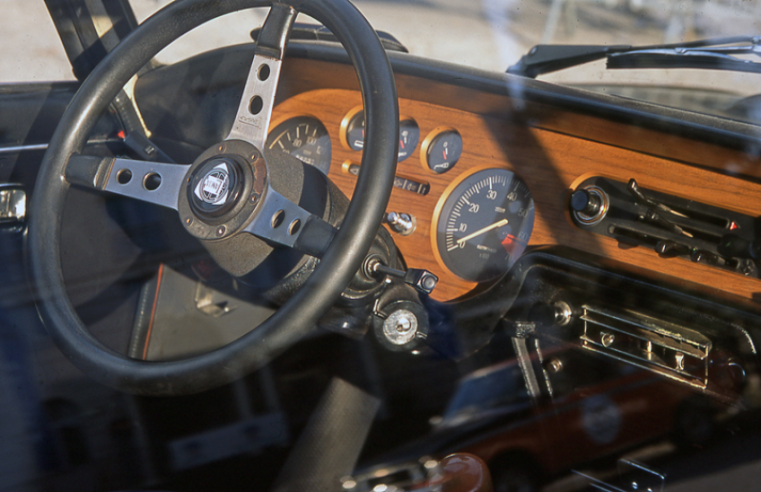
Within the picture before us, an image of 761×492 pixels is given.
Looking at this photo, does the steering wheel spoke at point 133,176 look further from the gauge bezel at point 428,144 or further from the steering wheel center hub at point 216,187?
the gauge bezel at point 428,144

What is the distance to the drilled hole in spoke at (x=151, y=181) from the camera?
1.26 metres

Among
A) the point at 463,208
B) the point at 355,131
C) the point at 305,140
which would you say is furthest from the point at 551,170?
the point at 305,140

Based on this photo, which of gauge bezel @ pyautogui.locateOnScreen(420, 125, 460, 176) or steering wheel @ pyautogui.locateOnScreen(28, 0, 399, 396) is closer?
steering wheel @ pyautogui.locateOnScreen(28, 0, 399, 396)

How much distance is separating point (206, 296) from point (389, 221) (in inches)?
25.3

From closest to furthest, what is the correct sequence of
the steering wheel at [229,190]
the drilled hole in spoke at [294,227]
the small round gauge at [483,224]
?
1. the steering wheel at [229,190]
2. the drilled hole in spoke at [294,227]
3. the small round gauge at [483,224]

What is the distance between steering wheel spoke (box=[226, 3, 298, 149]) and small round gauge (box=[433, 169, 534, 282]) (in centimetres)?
64

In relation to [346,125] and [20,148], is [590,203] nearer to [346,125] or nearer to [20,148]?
[346,125]

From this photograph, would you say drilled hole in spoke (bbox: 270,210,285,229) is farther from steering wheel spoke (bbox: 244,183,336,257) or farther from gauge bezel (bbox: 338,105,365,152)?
gauge bezel (bbox: 338,105,365,152)

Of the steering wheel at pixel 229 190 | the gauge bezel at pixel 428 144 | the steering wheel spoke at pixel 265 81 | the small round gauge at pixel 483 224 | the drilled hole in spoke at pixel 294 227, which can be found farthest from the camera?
the gauge bezel at pixel 428 144

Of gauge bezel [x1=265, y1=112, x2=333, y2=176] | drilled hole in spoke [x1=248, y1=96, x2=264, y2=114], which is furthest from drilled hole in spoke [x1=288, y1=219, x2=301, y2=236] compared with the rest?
gauge bezel [x1=265, y1=112, x2=333, y2=176]

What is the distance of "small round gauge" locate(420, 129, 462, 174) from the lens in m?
1.67

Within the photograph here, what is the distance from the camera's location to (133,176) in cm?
128

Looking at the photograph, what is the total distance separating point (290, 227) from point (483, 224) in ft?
2.26

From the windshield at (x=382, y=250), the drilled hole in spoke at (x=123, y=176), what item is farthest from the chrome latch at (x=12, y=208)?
the drilled hole in spoke at (x=123, y=176)
